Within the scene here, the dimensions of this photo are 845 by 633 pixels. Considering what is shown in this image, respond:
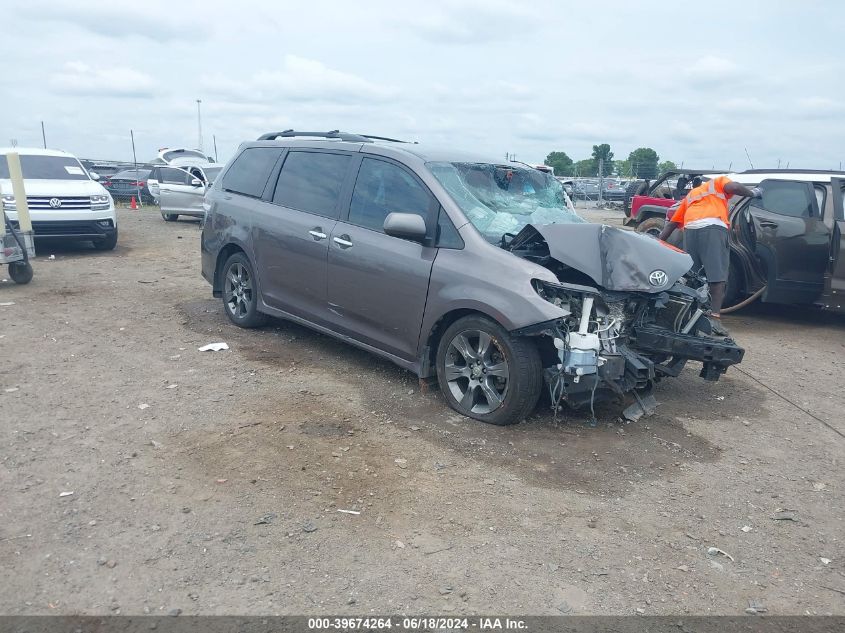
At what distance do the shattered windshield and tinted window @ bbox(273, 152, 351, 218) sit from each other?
3.20ft

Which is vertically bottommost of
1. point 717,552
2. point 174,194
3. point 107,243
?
point 107,243

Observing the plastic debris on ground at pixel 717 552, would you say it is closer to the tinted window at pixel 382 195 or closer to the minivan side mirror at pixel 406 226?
the minivan side mirror at pixel 406 226

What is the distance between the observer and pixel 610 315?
15.4 feet

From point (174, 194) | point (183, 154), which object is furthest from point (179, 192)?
point (183, 154)

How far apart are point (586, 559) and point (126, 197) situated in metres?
24.9

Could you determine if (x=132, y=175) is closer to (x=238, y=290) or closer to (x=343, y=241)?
(x=238, y=290)

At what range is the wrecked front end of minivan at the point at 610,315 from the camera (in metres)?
4.51

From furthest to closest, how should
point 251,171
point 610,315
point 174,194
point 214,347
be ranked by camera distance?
point 174,194 < point 251,171 < point 214,347 < point 610,315

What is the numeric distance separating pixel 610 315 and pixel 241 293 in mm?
3897

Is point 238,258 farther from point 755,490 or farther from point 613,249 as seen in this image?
point 755,490

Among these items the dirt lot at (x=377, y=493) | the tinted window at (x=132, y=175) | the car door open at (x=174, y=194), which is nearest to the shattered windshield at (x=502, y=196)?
the dirt lot at (x=377, y=493)

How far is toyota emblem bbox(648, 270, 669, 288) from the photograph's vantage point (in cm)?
470

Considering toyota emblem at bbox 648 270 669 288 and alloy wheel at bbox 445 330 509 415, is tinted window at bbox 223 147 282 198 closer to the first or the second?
alloy wheel at bbox 445 330 509 415

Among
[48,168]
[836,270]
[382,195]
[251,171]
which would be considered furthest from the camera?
[48,168]
